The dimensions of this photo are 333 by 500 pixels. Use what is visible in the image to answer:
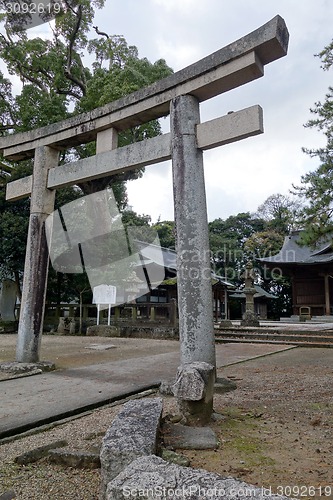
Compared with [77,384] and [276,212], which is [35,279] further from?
[276,212]

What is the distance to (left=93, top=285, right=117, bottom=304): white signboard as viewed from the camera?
568 inches

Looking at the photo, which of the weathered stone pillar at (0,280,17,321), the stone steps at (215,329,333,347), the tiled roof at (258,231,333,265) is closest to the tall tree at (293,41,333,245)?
the stone steps at (215,329,333,347)

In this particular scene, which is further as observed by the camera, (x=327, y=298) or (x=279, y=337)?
(x=327, y=298)

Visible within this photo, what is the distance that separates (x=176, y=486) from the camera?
162 cm

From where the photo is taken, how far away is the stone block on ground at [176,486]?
1.54 m

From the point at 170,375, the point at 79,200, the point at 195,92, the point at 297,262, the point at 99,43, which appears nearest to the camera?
the point at 195,92

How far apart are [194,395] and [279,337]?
9569mm

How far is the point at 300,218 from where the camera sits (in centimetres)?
1088

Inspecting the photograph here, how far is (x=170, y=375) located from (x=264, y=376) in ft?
5.01

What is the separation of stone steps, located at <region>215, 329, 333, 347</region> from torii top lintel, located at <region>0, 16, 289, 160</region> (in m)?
8.34

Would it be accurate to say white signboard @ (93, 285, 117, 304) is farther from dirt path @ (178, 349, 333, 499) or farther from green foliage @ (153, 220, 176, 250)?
green foliage @ (153, 220, 176, 250)

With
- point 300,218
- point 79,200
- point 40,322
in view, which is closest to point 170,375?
point 40,322

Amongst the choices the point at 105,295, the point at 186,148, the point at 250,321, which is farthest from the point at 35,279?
the point at 250,321

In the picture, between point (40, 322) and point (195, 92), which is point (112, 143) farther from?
point (40, 322)
